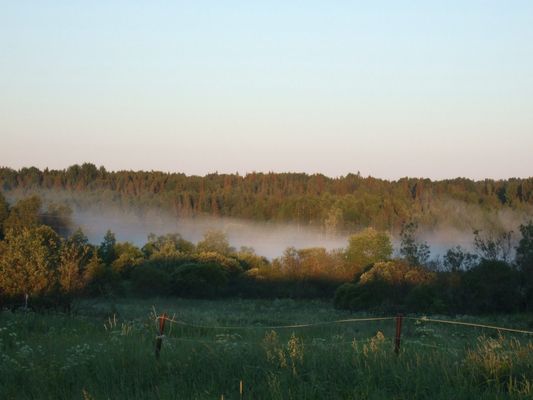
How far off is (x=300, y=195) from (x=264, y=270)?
212 feet

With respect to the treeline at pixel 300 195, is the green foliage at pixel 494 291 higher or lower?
lower

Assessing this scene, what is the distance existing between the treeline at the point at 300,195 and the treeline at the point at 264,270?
1233 inches

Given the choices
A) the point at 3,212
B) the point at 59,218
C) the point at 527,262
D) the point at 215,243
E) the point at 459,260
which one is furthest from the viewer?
the point at 59,218

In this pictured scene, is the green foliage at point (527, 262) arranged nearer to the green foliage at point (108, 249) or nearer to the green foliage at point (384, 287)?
the green foliage at point (384, 287)

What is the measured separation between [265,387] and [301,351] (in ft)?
3.65

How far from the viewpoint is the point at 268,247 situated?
108m

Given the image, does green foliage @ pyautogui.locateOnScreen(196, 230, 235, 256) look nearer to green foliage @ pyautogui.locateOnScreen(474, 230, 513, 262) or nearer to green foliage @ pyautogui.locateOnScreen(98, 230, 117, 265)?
green foliage @ pyautogui.locateOnScreen(98, 230, 117, 265)

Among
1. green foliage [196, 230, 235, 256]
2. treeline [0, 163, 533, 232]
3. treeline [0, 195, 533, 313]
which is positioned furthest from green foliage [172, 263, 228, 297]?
treeline [0, 163, 533, 232]

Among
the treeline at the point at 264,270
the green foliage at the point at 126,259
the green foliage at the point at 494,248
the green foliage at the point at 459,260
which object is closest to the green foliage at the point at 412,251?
the treeline at the point at 264,270

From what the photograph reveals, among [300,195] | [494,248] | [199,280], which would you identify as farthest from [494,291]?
[300,195]

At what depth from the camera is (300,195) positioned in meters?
142

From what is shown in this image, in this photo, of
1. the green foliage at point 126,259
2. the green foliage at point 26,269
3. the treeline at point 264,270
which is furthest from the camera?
the green foliage at point 126,259

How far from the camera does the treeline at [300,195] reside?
122 meters

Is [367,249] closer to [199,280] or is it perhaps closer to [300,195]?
[199,280]
